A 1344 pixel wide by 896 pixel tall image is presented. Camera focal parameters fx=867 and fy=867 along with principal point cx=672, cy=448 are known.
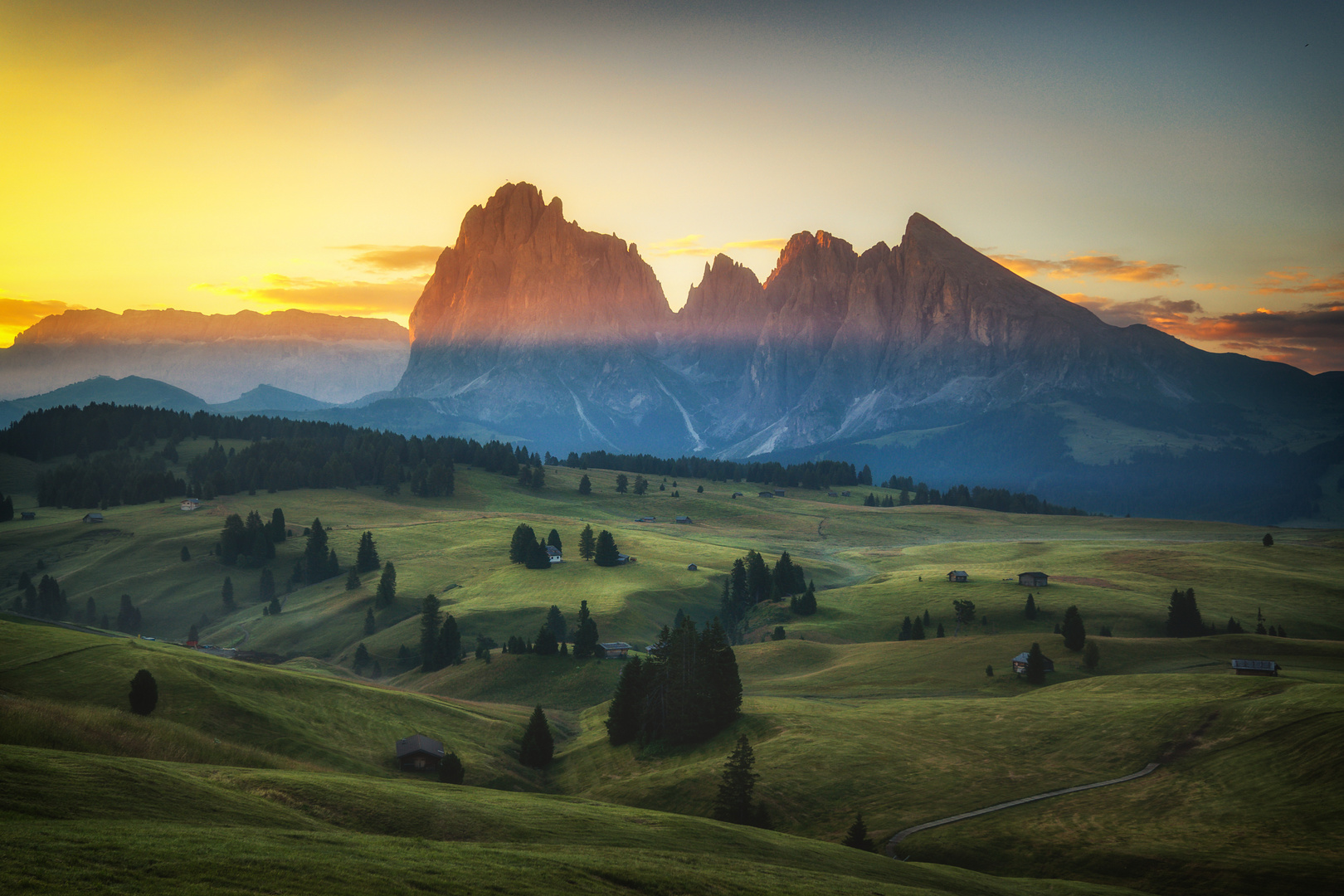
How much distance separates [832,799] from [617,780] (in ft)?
64.4

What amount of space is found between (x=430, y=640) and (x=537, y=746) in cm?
4893

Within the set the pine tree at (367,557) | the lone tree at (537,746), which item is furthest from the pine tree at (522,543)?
the lone tree at (537,746)

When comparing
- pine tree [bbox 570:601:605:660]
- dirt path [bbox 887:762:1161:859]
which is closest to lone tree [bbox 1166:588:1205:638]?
dirt path [bbox 887:762:1161:859]

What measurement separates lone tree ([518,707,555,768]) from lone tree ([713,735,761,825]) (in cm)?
1961

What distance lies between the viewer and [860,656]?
395ft

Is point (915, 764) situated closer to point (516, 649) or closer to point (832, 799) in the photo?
point (832, 799)

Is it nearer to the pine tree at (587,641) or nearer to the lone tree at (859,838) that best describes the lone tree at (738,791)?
the lone tree at (859,838)

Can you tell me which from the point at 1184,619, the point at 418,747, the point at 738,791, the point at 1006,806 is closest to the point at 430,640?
the point at 418,747

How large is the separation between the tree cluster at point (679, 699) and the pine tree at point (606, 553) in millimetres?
80013

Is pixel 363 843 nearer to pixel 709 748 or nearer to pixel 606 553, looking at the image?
pixel 709 748

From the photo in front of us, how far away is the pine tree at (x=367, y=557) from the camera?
170125 mm

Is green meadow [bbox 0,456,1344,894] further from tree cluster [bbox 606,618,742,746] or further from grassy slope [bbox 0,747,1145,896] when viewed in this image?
tree cluster [bbox 606,618,742,746]

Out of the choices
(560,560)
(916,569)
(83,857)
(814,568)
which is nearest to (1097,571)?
(916,569)

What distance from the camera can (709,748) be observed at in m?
Answer: 82.8
